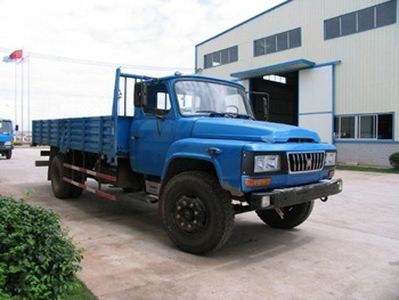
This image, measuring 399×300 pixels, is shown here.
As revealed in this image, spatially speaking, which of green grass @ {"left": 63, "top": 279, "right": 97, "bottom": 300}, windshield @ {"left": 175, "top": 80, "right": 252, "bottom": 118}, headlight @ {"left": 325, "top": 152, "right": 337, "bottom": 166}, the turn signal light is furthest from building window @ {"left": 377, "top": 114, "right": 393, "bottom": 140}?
green grass @ {"left": 63, "top": 279, "right": 97, "bottom": 300}

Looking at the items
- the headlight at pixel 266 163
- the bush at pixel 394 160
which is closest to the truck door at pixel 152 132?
the headlight at pixel 266 163

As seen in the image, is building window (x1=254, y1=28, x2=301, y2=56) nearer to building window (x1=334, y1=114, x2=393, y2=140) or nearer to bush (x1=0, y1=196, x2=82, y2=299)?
building window (x1=334, y1=114, x2=393, y2=140)

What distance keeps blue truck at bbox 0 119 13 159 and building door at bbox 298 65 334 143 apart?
1764 centimetres

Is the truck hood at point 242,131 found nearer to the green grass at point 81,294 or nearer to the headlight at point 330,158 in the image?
the headlight at point 330,158

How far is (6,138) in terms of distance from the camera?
2292 centimetres

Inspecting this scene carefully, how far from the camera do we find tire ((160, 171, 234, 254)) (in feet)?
16.2

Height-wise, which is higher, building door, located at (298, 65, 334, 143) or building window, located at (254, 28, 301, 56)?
building window, located at (254, 28, 301, 56)

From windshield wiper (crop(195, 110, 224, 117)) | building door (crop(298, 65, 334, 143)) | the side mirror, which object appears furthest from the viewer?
building door (crop(298, 65, 334, 143))

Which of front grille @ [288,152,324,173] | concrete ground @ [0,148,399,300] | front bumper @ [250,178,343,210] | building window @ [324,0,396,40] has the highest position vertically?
building window @ [324,0,396,40]

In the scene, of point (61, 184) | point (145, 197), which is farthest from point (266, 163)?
point (61, 184)

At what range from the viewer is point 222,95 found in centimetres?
639

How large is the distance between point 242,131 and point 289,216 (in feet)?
7.41

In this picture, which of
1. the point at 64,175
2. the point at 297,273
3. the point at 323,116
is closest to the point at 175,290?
the point at 297,273

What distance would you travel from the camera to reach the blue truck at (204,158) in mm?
4844
